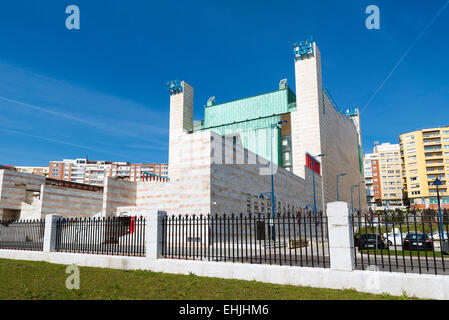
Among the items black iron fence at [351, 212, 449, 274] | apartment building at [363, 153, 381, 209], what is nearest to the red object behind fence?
black iron fence at [351, 212, 449, 274]

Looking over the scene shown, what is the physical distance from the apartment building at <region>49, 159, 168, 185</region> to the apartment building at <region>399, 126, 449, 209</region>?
305 feet

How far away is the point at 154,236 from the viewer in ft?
41.3

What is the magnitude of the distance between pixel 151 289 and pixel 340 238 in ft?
18.2

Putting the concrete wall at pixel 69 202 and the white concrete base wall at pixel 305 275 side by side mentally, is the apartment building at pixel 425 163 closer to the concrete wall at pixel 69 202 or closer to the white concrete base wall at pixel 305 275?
the concrete wall at pixel 69 202

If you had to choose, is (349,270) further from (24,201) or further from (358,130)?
(358,130)

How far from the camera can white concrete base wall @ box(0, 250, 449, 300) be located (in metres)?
8.18

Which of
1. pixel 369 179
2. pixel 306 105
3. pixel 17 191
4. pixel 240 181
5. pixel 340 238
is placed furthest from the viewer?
pixel 369 179

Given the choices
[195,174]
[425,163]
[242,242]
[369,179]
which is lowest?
[242,242]

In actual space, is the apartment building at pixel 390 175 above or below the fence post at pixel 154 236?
above

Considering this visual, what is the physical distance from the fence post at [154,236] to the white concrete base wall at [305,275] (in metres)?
0.29

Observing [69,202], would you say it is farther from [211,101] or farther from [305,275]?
[211,101]

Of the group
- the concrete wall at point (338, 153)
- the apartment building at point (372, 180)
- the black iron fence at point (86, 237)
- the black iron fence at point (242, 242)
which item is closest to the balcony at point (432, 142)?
the concrete wall at point (338, 153)

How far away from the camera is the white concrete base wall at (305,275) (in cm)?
818

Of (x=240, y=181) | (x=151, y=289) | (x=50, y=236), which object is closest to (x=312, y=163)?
(x=240, y=181)
